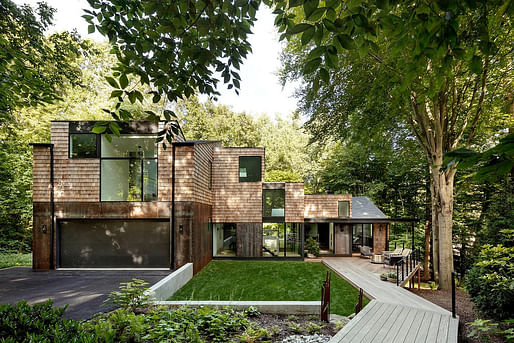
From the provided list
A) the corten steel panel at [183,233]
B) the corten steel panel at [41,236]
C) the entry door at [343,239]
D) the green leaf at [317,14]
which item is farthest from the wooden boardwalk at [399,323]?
the corten steel panel at [41,236]

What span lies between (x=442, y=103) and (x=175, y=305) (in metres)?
9.87

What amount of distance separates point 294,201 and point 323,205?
5.90ft

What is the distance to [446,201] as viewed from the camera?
8859 mm

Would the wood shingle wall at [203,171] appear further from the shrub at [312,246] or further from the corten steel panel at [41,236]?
the shrub at [312,246]

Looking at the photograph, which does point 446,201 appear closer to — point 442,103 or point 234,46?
point 442,103

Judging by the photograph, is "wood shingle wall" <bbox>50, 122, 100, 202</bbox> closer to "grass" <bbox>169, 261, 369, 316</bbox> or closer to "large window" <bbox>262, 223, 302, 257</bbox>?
"grass" <bbox>169, 261, 369, 316</bbox>

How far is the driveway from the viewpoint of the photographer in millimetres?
5168

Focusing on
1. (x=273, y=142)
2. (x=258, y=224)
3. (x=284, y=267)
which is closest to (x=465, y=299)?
(x=284, y=267)

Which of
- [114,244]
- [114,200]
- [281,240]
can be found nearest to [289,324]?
[114,244]

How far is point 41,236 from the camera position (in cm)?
855

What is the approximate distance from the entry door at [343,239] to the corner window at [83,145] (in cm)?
1181

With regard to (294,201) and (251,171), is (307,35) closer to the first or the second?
(251,171)

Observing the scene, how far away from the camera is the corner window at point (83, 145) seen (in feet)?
29.2

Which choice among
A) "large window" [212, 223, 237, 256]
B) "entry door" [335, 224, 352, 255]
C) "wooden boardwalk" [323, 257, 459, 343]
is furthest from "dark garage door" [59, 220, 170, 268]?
"entry door" [335, 224, 352, 255]
